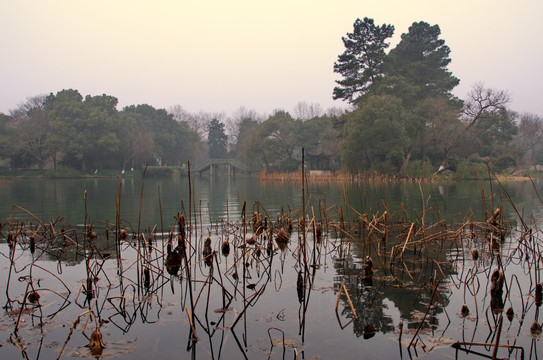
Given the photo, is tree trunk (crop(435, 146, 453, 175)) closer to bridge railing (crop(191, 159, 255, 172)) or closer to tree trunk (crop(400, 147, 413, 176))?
tree trunk (crop(400, 147, 413, 176))

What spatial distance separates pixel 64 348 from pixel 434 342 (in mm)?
3030

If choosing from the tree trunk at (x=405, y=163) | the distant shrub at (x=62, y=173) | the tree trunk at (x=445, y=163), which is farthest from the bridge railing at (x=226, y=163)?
the tree trunk at (x=445, y=163)

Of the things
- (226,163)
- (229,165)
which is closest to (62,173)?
(226,163)

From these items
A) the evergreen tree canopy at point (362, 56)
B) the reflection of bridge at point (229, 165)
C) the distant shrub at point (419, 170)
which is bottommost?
the distant shrub at point (419, 170)

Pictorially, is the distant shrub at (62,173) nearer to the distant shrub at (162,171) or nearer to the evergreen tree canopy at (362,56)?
the distant shrub at (162,171)

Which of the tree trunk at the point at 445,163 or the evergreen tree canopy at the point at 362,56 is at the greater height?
the evergreen tree canopy at the point at 362,56

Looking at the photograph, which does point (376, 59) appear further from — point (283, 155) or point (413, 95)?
point (283, 155)

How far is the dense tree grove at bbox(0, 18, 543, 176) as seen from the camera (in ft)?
114

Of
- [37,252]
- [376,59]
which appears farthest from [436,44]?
[37,252]

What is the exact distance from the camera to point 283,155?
4969cm

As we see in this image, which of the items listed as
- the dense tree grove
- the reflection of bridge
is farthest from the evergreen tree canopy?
the reflection of bridge

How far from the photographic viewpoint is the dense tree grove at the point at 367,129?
34844mm

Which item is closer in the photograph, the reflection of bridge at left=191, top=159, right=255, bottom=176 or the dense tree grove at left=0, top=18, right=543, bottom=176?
the dense tree grove at left=0, top=18, right=543, bottom=176

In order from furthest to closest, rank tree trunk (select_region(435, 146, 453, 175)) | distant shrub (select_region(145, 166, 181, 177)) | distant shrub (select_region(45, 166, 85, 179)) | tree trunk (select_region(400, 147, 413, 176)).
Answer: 1. distant shrub (select_region(145, 166, 181, 177))
2. distant shrub (select_region(45, 166, 85, 179))
3. tree trunk (select_region(400, 147, 413, 176))
4. tree trunk (select_region(435, 146, 453, 175))
